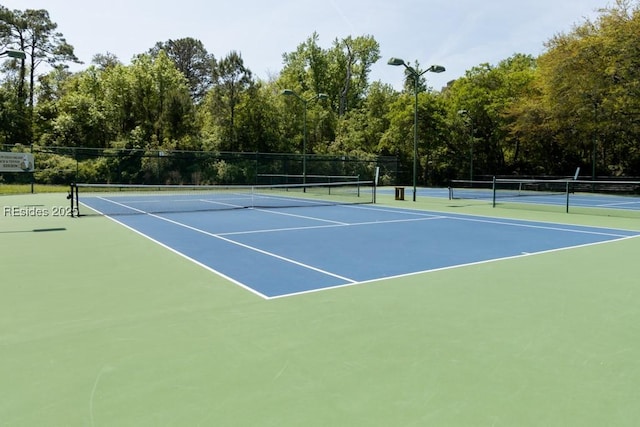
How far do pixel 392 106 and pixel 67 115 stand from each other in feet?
86.6

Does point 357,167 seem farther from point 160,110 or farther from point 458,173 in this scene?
point 160,110

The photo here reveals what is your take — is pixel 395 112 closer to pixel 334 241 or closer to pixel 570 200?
pixel 570 200

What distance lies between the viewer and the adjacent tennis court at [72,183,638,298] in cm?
652

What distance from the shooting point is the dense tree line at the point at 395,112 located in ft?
100

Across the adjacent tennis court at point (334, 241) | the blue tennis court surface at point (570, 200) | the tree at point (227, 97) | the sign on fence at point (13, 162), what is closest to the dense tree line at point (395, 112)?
the tree at point (227, 97)

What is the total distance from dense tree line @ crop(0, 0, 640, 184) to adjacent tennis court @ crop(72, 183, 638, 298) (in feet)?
71.1

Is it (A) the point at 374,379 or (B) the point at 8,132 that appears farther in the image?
(B) the point at 8,132

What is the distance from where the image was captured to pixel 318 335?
13.2 feet

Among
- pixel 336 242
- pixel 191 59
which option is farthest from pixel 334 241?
pixel 191 59

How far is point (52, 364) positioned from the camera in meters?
3.40

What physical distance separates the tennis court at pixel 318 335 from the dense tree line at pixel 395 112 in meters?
26.6

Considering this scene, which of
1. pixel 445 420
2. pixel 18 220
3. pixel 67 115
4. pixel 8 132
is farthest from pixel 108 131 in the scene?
pixel 445 420

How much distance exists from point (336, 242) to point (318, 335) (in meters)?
5.29

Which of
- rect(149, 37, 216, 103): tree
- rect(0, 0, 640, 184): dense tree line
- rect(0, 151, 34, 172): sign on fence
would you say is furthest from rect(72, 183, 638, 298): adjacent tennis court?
rect(149, 37, 216, 103): tree
